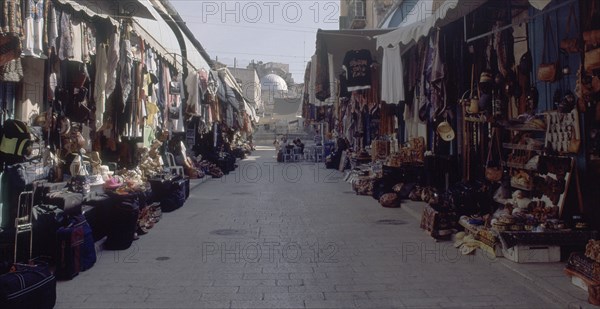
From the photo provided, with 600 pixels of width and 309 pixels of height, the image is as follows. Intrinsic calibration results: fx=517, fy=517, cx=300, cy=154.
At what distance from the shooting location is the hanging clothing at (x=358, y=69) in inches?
476

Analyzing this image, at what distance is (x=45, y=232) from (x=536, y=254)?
5983mm

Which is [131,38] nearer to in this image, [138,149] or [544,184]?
[138,149]

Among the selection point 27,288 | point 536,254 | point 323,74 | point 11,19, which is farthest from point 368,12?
point 27,288

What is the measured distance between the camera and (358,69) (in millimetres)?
12070

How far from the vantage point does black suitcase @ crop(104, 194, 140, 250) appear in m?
7.86

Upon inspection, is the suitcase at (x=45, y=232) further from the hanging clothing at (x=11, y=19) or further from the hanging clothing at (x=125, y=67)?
the hanging clothing at (x=125, y=67)

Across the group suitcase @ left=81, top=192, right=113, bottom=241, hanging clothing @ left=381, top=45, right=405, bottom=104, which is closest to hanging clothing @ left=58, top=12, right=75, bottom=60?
suitcase @ left=81, top=192, right=113, bottom=241

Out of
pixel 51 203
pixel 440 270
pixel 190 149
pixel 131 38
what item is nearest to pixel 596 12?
pixel 440 270

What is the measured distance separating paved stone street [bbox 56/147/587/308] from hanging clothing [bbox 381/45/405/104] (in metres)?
2.56

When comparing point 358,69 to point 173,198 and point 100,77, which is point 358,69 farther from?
point 100,77

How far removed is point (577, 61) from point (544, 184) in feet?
5.30

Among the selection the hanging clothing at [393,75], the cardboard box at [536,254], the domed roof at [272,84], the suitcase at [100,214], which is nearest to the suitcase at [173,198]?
the suitcase at [100,214]

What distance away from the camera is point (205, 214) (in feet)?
37.8

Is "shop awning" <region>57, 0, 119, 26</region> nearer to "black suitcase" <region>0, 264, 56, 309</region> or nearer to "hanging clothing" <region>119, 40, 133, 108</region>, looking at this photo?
"hanging clothing" <region>119, 40, 133, 108</region>
